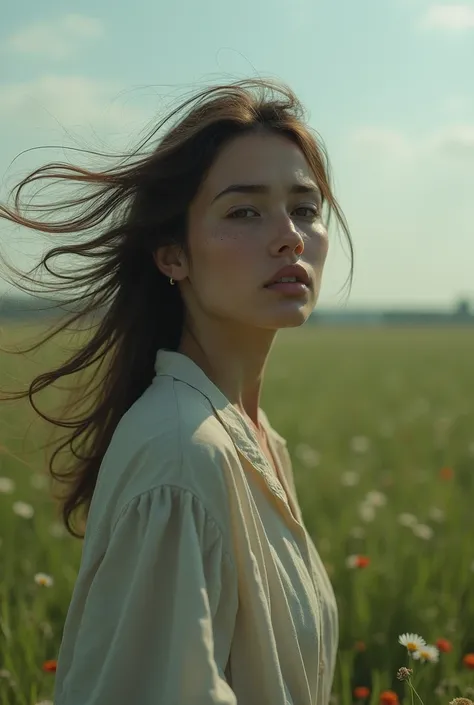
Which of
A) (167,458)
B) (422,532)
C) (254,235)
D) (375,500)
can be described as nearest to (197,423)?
(167,458)

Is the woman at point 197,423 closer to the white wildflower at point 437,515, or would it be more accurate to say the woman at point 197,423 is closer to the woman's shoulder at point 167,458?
the woman's shoulder at point 167,458

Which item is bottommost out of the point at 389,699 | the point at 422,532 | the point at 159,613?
the point at 389,699

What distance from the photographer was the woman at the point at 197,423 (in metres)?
1.77

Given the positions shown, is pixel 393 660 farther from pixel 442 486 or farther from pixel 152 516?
pixel 442 486

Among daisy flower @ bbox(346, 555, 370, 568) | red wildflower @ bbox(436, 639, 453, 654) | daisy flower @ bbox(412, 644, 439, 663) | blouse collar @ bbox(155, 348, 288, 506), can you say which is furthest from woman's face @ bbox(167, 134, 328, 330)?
daisy flower @ bbox(346, 555, 370, 568)

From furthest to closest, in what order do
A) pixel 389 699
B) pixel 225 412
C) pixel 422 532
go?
1. pixel 422 532
2. pixel 389 699
3. pixel 225 412

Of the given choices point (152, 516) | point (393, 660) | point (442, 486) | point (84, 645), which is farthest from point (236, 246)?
point (442, 486)

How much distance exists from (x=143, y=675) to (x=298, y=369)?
2478 cm

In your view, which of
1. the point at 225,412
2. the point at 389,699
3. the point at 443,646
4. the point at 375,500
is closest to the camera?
the point at 225,412

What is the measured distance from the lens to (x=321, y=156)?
250 cm

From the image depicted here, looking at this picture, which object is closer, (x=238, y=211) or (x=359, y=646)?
(x=238, y=211)

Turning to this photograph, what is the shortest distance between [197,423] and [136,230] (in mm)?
654

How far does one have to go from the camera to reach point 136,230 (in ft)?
7.93

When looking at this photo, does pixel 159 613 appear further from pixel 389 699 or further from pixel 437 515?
pixel 437 515
